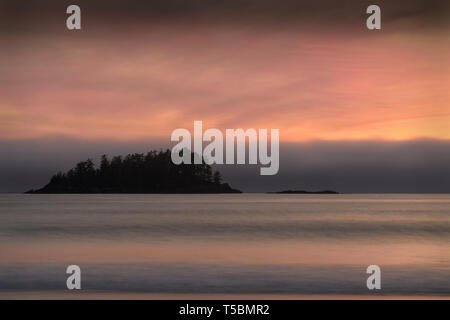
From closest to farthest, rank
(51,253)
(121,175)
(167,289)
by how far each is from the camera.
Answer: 1. (167,289)
2. (51,253)
3. (121,175)

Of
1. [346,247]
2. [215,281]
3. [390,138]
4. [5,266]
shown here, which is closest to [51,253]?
[5,266]

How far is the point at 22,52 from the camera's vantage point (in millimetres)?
5066

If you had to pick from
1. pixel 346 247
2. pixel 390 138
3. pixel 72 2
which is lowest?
pixel 346 247

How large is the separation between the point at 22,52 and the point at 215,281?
3438 millimetres

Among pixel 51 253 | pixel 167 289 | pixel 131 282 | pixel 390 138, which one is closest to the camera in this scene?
pixel 167 289

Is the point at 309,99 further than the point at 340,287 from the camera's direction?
Yes

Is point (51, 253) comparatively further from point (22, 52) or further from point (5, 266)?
point (22, 52)

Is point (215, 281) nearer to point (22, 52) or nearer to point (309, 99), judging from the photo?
point (22, 52)

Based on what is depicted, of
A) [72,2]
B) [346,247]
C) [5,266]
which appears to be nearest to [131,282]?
[5,266]

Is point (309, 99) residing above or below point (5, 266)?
above

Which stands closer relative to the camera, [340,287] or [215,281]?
[340,287]

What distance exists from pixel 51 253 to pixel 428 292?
721cm

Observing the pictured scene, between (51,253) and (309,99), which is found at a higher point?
(309,99)

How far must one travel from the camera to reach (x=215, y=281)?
699 cm
